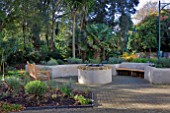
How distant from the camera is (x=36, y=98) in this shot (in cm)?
686

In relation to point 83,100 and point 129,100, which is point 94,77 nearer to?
point 129,100

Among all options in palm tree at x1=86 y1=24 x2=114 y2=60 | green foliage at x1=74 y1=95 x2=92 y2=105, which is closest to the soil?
green foliage at x1=74 y1=95 x2=92 y2=105

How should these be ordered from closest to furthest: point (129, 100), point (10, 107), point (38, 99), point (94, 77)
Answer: point (10, 107)
point (38, 99)
point (129, 100)
point (94, 77)

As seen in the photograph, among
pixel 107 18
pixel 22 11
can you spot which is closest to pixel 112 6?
pixel 107 18

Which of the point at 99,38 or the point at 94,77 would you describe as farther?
the point at 99,38

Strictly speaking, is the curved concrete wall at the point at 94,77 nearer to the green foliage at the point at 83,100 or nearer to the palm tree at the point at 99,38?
the green foliage at the point at 83,100

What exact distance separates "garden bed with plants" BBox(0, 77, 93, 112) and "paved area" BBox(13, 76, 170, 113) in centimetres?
32

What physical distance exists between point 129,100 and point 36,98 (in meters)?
3.01

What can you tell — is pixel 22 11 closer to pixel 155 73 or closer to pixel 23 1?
pixel 23 1

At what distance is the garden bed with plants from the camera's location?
6.20 m

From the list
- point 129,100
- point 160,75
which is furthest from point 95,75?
point 129,100

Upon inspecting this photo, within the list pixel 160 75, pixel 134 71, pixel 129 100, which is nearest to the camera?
pixel 129 100

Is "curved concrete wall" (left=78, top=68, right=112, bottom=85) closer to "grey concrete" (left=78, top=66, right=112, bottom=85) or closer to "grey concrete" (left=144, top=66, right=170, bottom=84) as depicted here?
"grey concrete" (left=78, top=66, right=112, bottom=85)

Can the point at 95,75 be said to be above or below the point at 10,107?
above
